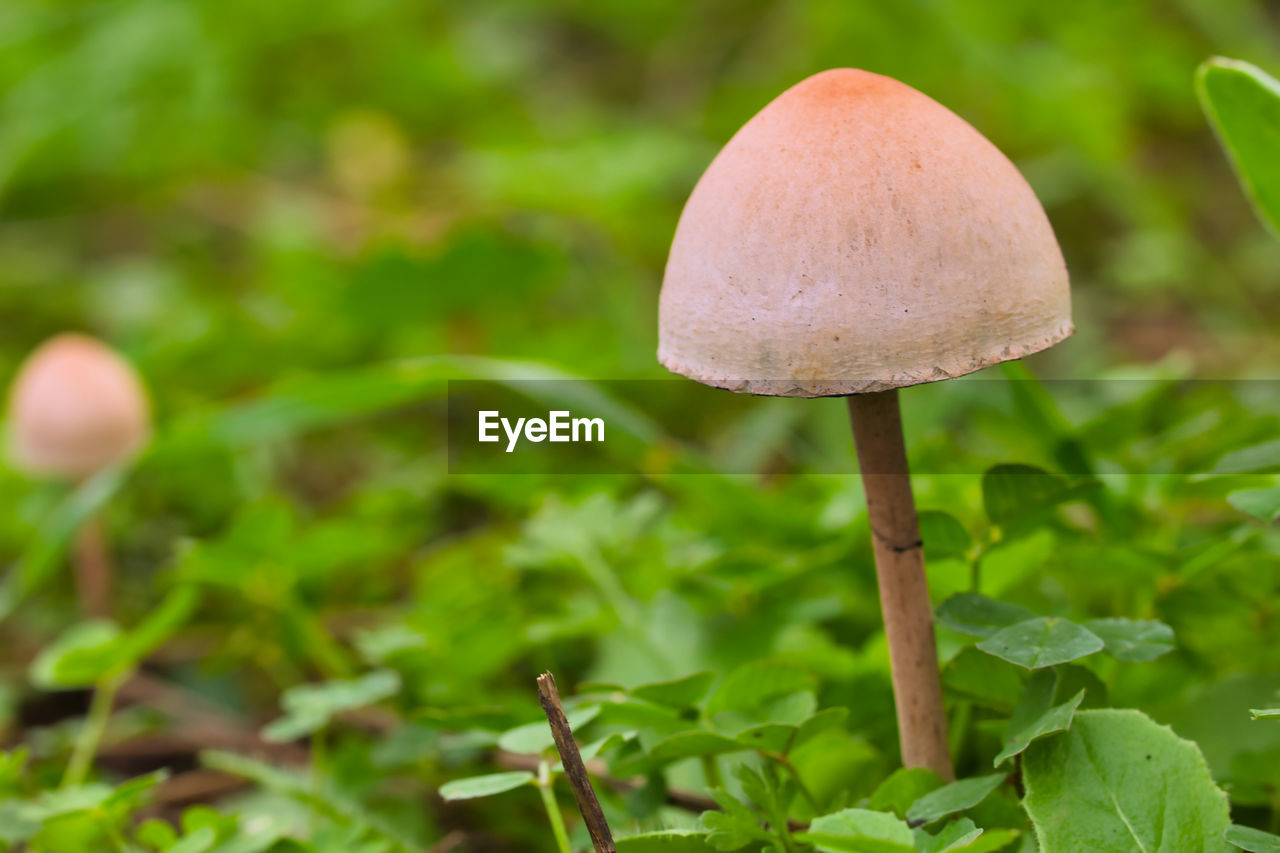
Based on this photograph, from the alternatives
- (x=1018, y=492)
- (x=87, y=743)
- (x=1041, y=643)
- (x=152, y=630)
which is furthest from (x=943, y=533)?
(x=87, y=743)

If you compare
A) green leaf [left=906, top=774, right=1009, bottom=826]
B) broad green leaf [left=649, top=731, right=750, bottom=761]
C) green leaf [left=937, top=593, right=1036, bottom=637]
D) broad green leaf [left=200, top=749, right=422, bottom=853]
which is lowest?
broad green leaf [left=200, top=749, right=422, bottom=853]

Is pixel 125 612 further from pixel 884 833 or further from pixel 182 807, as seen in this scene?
Result: pixel 884 833

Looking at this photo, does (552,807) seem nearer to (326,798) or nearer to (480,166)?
(326,798)

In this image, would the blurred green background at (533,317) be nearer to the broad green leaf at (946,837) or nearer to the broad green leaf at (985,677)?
the broad green leaf at (985,677)

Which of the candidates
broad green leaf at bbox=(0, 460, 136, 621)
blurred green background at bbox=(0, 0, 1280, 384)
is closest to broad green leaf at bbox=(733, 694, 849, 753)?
broad green leaf at bbox=(0, 460, 136, 621)

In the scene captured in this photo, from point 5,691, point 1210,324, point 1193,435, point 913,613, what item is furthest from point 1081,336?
point 5,691

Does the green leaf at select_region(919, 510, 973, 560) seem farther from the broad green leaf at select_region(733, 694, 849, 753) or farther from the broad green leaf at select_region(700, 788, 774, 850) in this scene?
the broad green leaf at select_region(700, 788, 774, 850)
